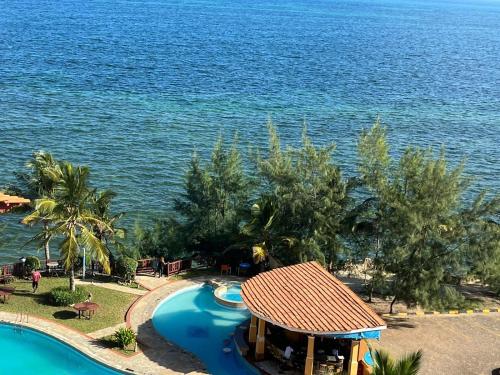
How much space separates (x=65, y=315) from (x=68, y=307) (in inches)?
30.6

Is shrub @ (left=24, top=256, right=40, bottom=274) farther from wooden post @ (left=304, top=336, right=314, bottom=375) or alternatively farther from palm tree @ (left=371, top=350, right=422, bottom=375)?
palm tree @ (left=371, top=350, right=422, bottom=375)

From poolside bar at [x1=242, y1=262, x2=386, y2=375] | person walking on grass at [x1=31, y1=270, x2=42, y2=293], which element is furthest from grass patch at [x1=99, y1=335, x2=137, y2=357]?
person walking on grass at [x1=31, y1=270, x2=42, y2=293]

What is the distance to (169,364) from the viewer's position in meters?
27.0

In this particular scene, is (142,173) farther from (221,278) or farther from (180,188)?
(221,278)

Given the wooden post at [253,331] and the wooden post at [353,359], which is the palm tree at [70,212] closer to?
the wooden post at [253,331]

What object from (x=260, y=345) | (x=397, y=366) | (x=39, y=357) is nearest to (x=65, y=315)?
(x=39, y=357)

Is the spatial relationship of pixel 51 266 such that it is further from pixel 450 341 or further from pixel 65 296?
pixel 450 341

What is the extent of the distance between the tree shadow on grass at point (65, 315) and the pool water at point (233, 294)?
814 cm

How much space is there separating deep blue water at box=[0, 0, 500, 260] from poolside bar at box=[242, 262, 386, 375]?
22.0 m

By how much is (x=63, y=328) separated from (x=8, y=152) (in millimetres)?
34220

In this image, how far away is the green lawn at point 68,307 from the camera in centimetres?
2992

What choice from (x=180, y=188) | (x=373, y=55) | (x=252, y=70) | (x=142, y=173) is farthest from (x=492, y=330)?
(x=373, y=55)

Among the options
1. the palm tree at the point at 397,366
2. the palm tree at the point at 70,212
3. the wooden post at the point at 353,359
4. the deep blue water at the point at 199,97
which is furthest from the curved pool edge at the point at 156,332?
the deep blue water at the point at 199,97

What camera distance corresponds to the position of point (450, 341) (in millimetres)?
30375
